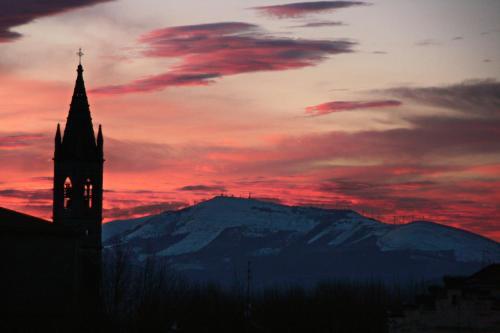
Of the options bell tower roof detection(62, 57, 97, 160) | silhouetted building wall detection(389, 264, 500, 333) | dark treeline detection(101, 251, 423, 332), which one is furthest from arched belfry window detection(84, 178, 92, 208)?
silhouetted building wall detection(389, 264, 500, 333)

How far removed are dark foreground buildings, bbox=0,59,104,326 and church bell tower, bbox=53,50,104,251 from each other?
0.07 m

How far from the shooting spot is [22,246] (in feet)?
233

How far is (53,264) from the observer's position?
72.7 m

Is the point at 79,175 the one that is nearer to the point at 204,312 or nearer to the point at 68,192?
the point at 68,192

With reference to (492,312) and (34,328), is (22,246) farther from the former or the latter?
(492,312)

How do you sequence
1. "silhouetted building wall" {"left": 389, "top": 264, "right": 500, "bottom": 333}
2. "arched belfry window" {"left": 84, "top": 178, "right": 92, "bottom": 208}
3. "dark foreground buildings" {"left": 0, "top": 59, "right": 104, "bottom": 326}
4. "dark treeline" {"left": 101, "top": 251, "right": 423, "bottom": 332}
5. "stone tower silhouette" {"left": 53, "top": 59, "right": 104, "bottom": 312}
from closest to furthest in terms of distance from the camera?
1. "silhouetted building wall" {"left": 389, "top": 264, "right": 500, "bottom": 333}
2. "dark foreground buildings" {"left": 0, "top": 59, "right": 104, "bottom": 326}
3. "dark treeline" {"left": 101, "top": 251, "right": 423, "bottom": 332}
4. "stone tower silhouette" {"left": 53, "top": 59, "right": 104, "bottom": 312}
5. "arched belfry window" {"left": 84, "top": 178, "right": 92, "bottom": 208}

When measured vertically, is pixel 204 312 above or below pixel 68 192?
below

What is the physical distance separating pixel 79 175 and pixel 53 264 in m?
17.0

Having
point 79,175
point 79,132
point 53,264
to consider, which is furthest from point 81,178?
point 53,264

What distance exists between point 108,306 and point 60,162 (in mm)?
11105

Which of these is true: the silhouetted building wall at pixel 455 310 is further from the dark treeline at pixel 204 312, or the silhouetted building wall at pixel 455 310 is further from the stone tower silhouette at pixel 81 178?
the stone tower silhouette at pixel 81 178

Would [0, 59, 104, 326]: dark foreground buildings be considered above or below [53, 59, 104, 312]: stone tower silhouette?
below

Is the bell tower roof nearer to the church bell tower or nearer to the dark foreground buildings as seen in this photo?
the church bell tower

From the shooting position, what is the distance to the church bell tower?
87688 mm
